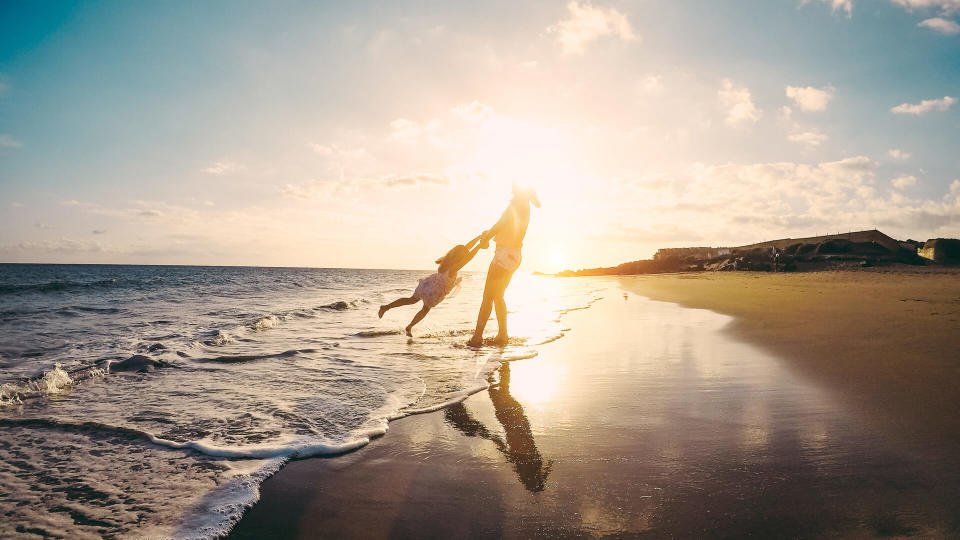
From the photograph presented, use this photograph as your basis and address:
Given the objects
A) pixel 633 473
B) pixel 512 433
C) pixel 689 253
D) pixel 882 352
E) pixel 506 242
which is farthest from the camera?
pixel 689 253

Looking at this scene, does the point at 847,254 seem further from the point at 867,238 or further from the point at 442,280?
the point at 442,280

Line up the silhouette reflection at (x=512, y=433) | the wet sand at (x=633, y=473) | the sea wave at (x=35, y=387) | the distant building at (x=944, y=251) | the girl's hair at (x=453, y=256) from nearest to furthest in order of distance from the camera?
1. the wet sand at (x=633, y=473)
2. the silhouette reflection at (x=512, y=433)
3. the sea wave at (x=35, y=387)
4. the girl's hair at (x=453, y=256)
5. the distant building at (x=944, y=251)

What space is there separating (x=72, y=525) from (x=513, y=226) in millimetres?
6593

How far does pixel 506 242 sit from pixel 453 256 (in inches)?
50.4

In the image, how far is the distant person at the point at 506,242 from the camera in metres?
7.86

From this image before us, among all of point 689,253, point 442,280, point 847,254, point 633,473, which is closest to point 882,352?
point 633,473

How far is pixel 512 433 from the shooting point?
3.42 m

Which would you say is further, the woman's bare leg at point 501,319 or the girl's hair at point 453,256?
the girl's hair at point 453,256

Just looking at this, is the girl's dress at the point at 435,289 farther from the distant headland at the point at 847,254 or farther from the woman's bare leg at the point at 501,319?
the distant headland at the point at 847,254

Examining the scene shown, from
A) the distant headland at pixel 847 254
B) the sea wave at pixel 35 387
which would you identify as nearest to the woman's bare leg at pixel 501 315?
the sea wave at pixel 35 387

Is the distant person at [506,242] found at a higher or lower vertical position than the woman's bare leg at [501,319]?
higher

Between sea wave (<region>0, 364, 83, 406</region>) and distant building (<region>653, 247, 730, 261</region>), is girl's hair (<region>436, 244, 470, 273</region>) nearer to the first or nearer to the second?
sea wave (<region>0, 364, 83, 406</region>)

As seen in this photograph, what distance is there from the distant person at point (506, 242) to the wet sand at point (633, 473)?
10.8ft

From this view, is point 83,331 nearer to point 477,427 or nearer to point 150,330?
point 150,330
